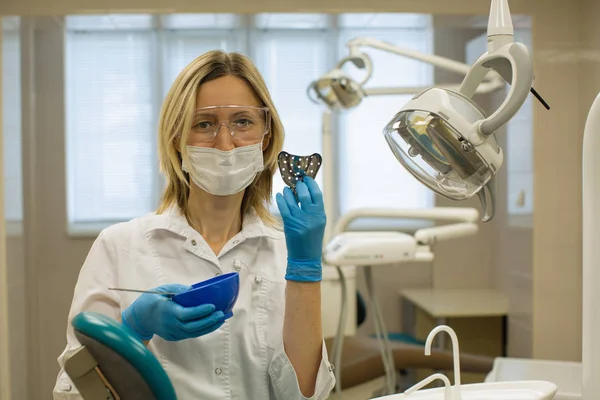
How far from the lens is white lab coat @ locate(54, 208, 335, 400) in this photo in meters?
1.46

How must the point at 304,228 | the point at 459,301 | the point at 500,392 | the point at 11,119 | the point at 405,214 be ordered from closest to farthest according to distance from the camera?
the point at 500,392
the point at 304,228
the point at 11,119
the point at 405,214
the point at 459,301

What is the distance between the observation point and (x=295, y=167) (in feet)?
4.75

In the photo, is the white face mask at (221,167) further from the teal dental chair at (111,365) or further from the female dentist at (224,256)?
the teal dental chair at (111,365)

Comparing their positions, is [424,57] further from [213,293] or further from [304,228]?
[213,293]

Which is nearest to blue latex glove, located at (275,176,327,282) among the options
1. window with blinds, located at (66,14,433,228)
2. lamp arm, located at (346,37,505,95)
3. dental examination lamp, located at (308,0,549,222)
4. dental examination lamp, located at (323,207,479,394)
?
dental examination lamp, located at (308,0,549,222)

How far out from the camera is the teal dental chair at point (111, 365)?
0.93 m

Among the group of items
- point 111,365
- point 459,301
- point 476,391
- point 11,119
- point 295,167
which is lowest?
point 459,301

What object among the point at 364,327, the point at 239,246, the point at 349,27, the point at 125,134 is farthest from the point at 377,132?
the point at 239,246

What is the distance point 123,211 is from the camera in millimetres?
5191

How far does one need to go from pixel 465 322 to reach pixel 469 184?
3.74 meters

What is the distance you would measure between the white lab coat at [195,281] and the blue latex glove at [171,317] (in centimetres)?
22

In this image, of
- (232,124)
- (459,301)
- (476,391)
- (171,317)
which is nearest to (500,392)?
(476,391)

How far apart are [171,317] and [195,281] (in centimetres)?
34

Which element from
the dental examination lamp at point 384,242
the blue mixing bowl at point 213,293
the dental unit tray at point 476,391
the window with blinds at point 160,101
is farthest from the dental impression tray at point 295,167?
the window with blinds at point 160,101
